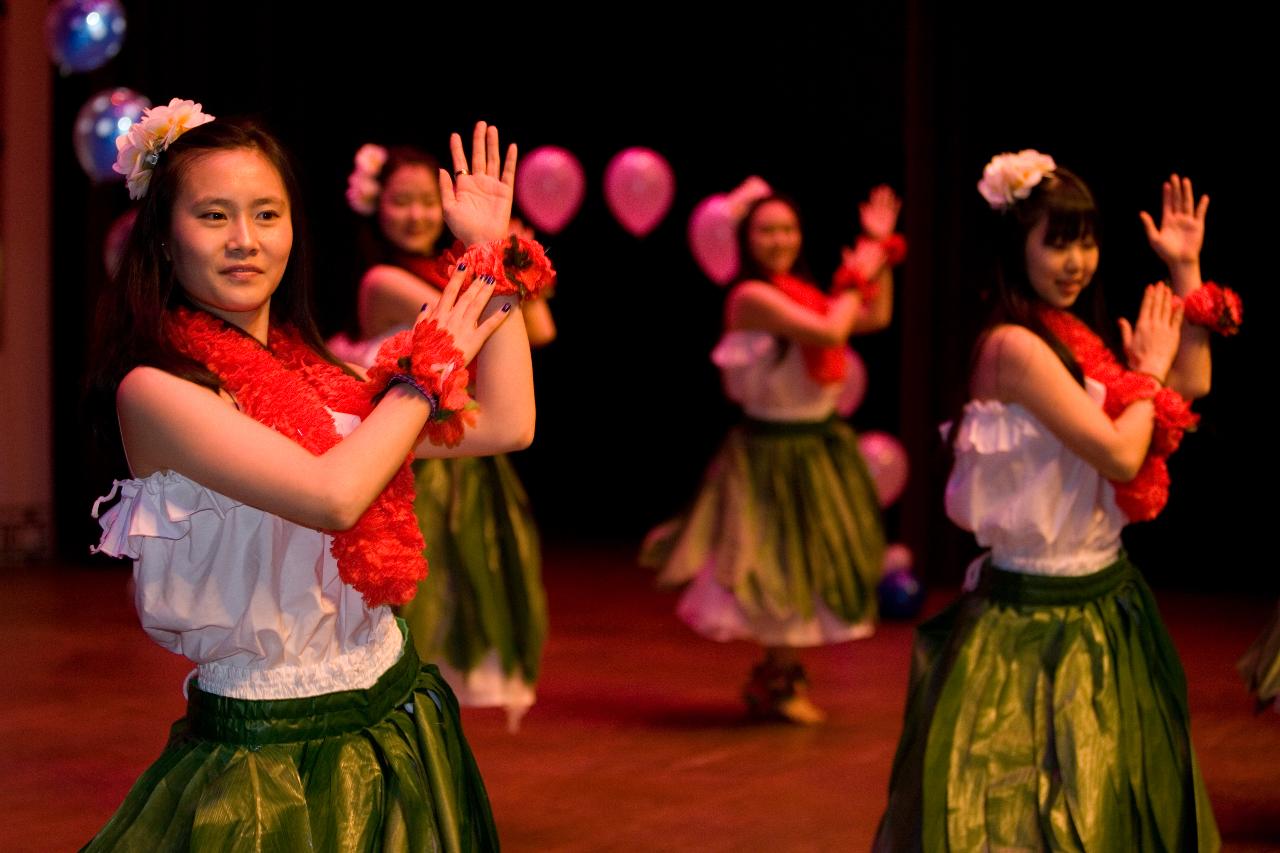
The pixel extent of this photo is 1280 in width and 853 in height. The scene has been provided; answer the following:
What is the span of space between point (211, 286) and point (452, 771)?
1.95 ft

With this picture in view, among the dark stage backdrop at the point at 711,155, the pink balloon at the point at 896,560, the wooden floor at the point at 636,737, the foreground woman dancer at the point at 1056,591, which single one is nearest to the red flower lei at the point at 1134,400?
the foreground woman dancer at the point at 1056,591

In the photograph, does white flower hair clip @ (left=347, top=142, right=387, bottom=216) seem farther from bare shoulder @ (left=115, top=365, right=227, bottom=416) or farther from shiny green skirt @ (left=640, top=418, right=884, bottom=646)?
bare shoulder @ (left=115, top=365, right=227, bottom=416)

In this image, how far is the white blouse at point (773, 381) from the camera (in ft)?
15.0

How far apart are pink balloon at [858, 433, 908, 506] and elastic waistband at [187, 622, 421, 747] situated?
434 centimetres

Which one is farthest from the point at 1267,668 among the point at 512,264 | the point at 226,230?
the point at 226,230

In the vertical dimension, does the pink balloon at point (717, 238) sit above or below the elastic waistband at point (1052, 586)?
above

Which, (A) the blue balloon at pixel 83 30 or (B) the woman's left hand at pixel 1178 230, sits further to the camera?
(A) the blue balloon at pixel 83 30

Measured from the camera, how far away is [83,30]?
541 cm

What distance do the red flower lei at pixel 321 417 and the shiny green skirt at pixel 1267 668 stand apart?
205 cm

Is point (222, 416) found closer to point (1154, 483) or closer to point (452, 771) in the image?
point (452, 771)

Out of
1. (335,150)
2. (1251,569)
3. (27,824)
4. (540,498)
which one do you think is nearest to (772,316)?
(27,824)

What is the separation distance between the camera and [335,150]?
7.59 metres

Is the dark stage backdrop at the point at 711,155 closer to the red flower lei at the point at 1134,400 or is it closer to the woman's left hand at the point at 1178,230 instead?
the woman's left hand at the point at 1178,230

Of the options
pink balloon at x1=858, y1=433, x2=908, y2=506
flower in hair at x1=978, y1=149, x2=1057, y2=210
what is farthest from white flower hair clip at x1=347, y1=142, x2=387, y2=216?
pink balloon at x1=858, y1=433, x2=908, y2=506
